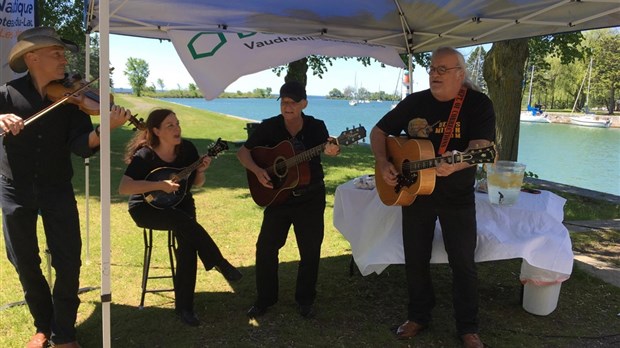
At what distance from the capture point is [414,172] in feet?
8.96

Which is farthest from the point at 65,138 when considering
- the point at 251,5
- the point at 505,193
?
the point at 505,193

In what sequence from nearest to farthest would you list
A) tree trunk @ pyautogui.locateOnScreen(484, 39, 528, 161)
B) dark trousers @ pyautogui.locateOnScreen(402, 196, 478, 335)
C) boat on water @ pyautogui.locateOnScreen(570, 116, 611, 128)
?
dark trousers @ pyautogui.locateOnScreen(402, 196, 478, 335)
tree trunk @ pyautogui.locateOnScreen(484, 39, 528, 161)
boat on water @ pyautogui.locateOnScreen(570, 116, 611, 128)

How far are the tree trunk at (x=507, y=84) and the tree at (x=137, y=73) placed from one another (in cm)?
6452

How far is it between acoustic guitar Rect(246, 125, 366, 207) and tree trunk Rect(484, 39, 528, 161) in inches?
208

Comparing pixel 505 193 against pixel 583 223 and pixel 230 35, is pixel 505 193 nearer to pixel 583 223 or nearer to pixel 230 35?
pixel 230 35

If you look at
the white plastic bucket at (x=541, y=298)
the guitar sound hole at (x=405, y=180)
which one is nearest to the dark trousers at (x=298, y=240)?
the guitar sound hole at (x=405, y=180)

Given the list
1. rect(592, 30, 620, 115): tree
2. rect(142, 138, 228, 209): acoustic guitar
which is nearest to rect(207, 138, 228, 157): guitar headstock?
rect(142, 138, 228, 209): acoustic guitar

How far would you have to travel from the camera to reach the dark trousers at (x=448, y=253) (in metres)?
2.84

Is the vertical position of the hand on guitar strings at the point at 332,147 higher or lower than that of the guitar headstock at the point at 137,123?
lower

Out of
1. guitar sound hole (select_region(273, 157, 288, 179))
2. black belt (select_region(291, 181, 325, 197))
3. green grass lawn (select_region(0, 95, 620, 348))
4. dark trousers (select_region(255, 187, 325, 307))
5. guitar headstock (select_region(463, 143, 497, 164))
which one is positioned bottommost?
green grass lawn (select_region(0, 95, 620, 348))

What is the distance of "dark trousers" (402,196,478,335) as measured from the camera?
284 centimetres

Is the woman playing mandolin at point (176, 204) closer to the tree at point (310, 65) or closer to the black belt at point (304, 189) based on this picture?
the black belt at point (304, 189)

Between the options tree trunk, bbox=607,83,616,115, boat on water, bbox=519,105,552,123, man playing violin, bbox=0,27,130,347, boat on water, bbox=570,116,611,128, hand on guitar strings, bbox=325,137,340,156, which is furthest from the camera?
boat on water, bbox=519,105,552,123

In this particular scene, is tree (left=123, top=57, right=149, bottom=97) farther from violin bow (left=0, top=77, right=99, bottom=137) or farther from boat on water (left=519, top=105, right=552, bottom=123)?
violin bow (left=0, top=77, right=99, bottom=137)
